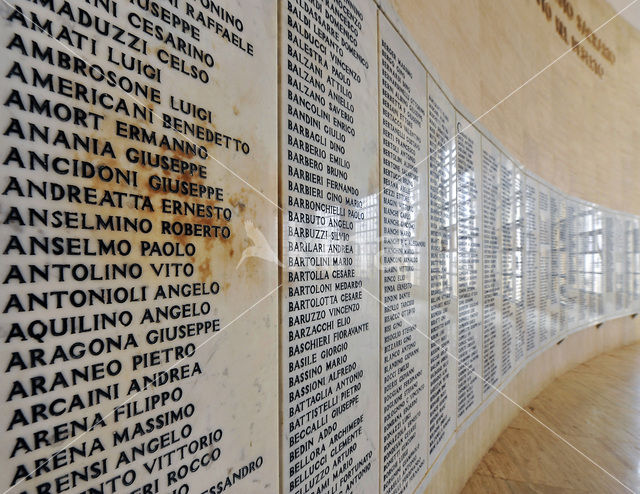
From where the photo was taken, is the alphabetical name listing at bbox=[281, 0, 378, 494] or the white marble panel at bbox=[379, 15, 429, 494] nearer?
the alphabetical name listing at bbox=[281, 0, 378, 494]

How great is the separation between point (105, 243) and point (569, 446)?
9.10 ft

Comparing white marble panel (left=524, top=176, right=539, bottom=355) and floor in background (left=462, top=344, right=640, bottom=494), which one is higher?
white marble panel (left=524, top=176, right=539, bottom=355)

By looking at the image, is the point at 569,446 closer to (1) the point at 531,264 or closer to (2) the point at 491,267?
(2) the point at 491,267

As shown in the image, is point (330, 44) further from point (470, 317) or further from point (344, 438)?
point (470, 317)

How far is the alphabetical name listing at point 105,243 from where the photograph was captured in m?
0.37

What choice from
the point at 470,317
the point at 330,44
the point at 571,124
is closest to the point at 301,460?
the point at 330,44

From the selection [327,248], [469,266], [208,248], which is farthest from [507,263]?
[208,248]

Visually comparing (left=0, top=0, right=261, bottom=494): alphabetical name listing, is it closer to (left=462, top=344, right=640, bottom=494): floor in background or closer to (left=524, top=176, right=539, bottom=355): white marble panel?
(left=462, top=344, right=640, bottom=494): floor in background

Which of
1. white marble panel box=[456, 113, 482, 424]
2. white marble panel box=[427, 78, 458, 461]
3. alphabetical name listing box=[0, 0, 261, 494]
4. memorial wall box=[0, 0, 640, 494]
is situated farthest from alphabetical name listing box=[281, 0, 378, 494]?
white marble panel box=[456, 113, 482, 424]

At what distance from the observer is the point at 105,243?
0.44 metres

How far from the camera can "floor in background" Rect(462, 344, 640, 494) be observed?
1916 millimetres

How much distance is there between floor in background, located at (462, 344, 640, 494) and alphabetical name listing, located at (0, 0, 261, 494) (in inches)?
73.8

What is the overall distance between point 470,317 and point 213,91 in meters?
1.74

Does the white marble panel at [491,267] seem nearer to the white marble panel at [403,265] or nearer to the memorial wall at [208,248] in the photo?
the white marble panel at [403,265]
